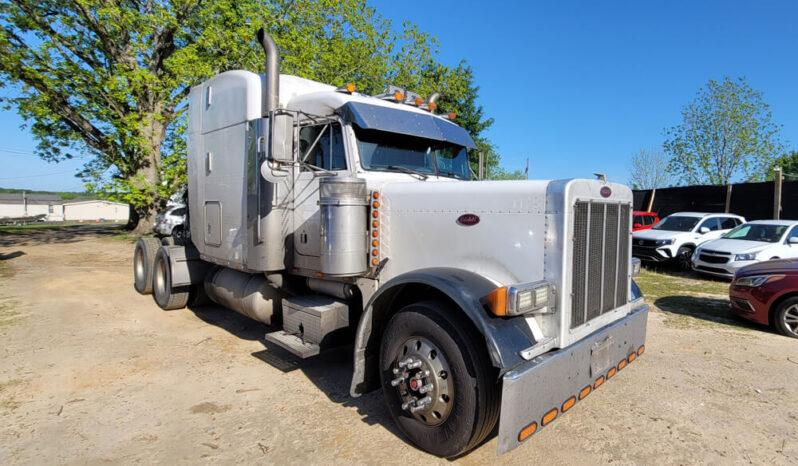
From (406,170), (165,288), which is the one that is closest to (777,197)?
(406,170)

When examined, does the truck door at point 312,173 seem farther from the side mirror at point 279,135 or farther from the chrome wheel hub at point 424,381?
the chrome wheel hub at point 424,381

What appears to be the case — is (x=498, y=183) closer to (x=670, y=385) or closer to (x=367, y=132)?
(x=367, y=132)

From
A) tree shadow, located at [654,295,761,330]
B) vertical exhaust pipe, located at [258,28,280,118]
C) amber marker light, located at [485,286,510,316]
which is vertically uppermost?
vertical exhaust pipe, located at [258,28,280,118]

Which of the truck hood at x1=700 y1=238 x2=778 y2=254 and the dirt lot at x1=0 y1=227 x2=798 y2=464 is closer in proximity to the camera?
the dirt lot at x1=0 y1=227 x2=798 y2=464

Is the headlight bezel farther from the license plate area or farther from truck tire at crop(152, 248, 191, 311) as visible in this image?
truck tire at crop(152, 248, 191, 311)

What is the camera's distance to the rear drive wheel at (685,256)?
12.1m

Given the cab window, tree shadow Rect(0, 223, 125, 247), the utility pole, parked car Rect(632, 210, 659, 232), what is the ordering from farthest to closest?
tree shadow Rect(0, 223, 125, 247)
parked car Rect(632, 210, 659, 232)
the utility pole
the cab window

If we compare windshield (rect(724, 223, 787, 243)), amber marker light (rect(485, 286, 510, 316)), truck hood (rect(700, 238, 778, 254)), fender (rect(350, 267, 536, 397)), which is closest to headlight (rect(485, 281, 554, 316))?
amber marker light (rect(485, 286, 510, 316))

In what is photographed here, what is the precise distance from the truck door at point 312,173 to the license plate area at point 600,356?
2.48 meters

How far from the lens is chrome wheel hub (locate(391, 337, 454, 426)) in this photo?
9.32 ft

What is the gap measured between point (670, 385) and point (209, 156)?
5.97 meters

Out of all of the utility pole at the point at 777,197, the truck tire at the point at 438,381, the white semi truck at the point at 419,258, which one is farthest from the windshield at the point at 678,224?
the truck tire at the point at 438,381

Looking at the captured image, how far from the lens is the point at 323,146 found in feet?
13.8

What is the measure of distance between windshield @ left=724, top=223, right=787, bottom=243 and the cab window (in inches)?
439
